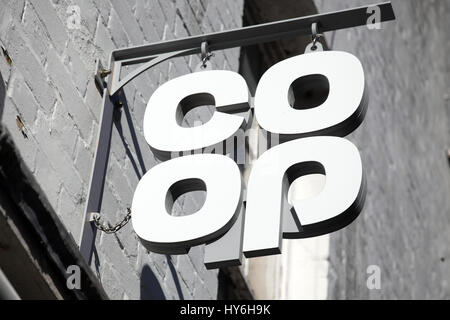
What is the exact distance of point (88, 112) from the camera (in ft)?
11.7

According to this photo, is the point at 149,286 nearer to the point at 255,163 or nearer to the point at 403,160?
the point at 255,163

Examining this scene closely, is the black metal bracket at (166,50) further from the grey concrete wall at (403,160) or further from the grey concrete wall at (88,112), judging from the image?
the grey concrete wall at (403,160)

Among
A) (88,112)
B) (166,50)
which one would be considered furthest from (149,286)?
(166,50)

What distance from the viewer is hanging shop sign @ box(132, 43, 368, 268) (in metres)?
2.93

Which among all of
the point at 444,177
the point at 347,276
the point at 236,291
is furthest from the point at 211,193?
the point at 444,177

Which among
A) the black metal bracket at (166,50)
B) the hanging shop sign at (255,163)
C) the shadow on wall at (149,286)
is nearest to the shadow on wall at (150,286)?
the shadow on wall at (149,286)

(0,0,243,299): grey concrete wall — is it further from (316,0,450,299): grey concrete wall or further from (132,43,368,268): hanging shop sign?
(316,0,450,299): grey concrete wall

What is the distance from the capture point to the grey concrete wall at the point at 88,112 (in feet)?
10.2

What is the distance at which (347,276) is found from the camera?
22.0 feet

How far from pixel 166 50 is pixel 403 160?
5619mm

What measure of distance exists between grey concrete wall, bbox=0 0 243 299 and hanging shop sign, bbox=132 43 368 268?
32 centimetres

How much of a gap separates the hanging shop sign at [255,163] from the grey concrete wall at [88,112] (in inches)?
12.8

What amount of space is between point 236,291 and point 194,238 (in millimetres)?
2443
